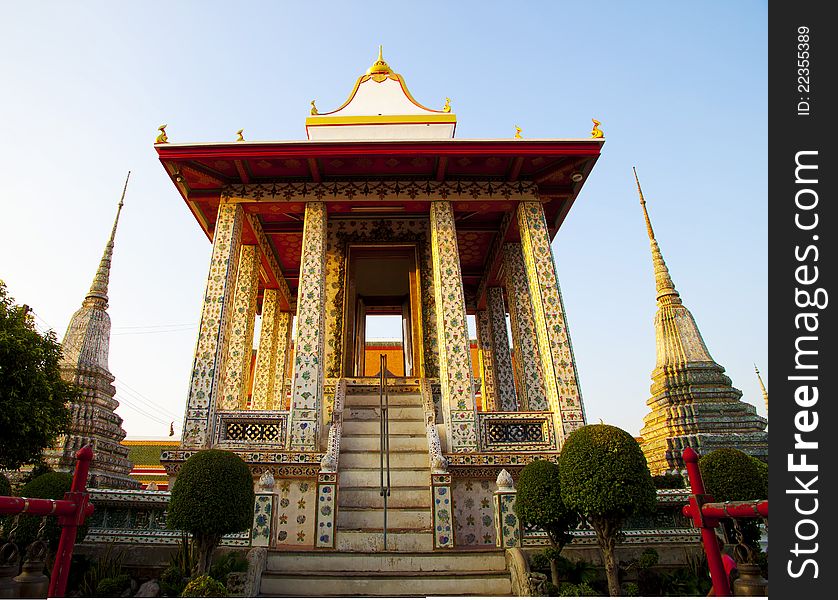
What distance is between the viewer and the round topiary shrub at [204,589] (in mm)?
4066

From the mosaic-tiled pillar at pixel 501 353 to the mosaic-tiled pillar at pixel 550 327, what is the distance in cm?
345

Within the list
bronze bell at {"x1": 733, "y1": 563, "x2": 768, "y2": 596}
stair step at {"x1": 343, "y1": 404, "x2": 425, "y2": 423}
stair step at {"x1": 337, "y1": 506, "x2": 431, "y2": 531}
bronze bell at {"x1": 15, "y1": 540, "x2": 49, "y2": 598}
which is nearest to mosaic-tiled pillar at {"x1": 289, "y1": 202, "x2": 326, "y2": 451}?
stair step at {"x1": 337, "y1": 506, "x2": 431, "y2": 531}

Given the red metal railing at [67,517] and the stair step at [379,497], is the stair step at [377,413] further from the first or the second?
the red metal railing at [67,517]

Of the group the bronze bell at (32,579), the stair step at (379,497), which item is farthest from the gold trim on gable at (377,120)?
the bronze bell at (32,579)

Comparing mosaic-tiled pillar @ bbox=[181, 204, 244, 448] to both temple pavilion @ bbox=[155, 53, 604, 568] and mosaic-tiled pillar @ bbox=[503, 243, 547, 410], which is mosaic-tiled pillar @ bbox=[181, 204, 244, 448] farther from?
mosaic-tiled pillar @ bbox=[503, 243, 547, 410]

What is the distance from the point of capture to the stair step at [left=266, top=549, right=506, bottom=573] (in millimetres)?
5312

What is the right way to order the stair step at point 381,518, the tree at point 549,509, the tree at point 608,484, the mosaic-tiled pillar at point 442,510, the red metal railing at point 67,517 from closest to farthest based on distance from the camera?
the red metal railing at point 67,517, the tree at point 608,484, the tree at point 549,509, the mosaic-tiled pillar at point 442,510, the stair step at point 381,518

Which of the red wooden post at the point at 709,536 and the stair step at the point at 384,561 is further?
the stair step at the point at 384,561

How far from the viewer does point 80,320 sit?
10812mm

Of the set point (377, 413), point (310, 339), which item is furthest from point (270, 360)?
point (310, 339)

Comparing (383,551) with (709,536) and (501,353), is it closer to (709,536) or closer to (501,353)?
(709,536)

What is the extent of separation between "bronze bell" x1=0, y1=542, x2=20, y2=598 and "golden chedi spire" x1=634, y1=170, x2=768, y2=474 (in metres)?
10.8
